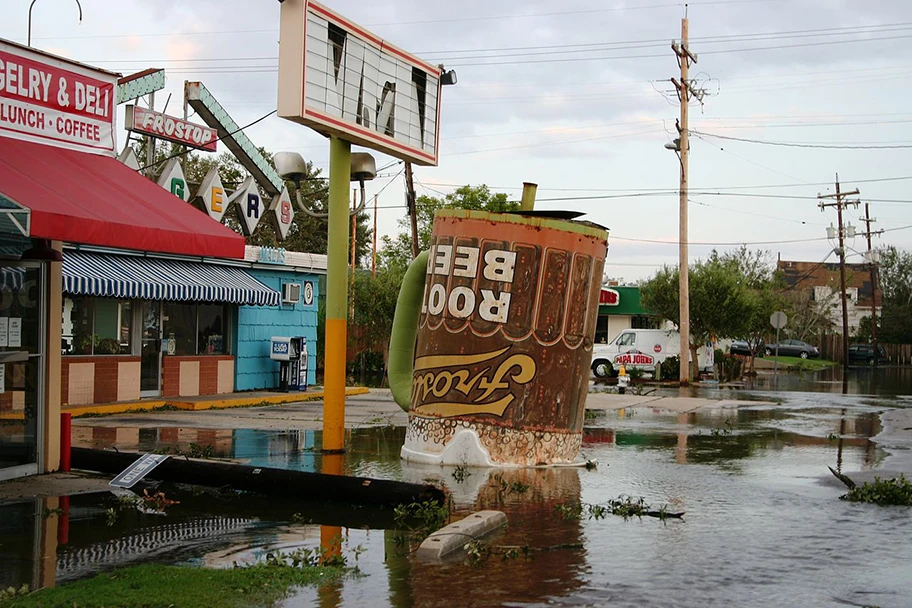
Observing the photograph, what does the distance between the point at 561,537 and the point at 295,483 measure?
9.87 feet

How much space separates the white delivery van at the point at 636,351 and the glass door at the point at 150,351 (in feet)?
67.9

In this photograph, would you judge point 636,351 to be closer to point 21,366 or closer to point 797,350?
point 21,366

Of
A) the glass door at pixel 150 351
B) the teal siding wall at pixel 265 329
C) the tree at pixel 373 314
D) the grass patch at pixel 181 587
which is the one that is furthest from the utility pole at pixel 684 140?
the grass patch at pixel 181 587

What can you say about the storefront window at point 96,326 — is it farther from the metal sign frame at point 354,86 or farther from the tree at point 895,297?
the tree at point 895,297

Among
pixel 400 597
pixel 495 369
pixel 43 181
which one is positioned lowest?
pixel 400 597

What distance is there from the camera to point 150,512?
933cm

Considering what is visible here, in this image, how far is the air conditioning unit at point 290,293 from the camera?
26562 millimetres

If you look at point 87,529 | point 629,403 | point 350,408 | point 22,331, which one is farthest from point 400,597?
point 629,403

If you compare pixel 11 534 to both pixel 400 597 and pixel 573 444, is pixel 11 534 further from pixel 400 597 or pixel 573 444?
pixel 573 444

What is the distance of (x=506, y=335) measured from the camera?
12094 millimetres

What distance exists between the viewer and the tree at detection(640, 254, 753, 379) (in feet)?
134

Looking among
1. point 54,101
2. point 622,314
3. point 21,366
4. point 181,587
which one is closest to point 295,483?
point 21,366

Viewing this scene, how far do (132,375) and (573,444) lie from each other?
1238cm

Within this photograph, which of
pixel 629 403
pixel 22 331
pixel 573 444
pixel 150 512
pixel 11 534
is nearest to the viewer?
pixel 11 534
